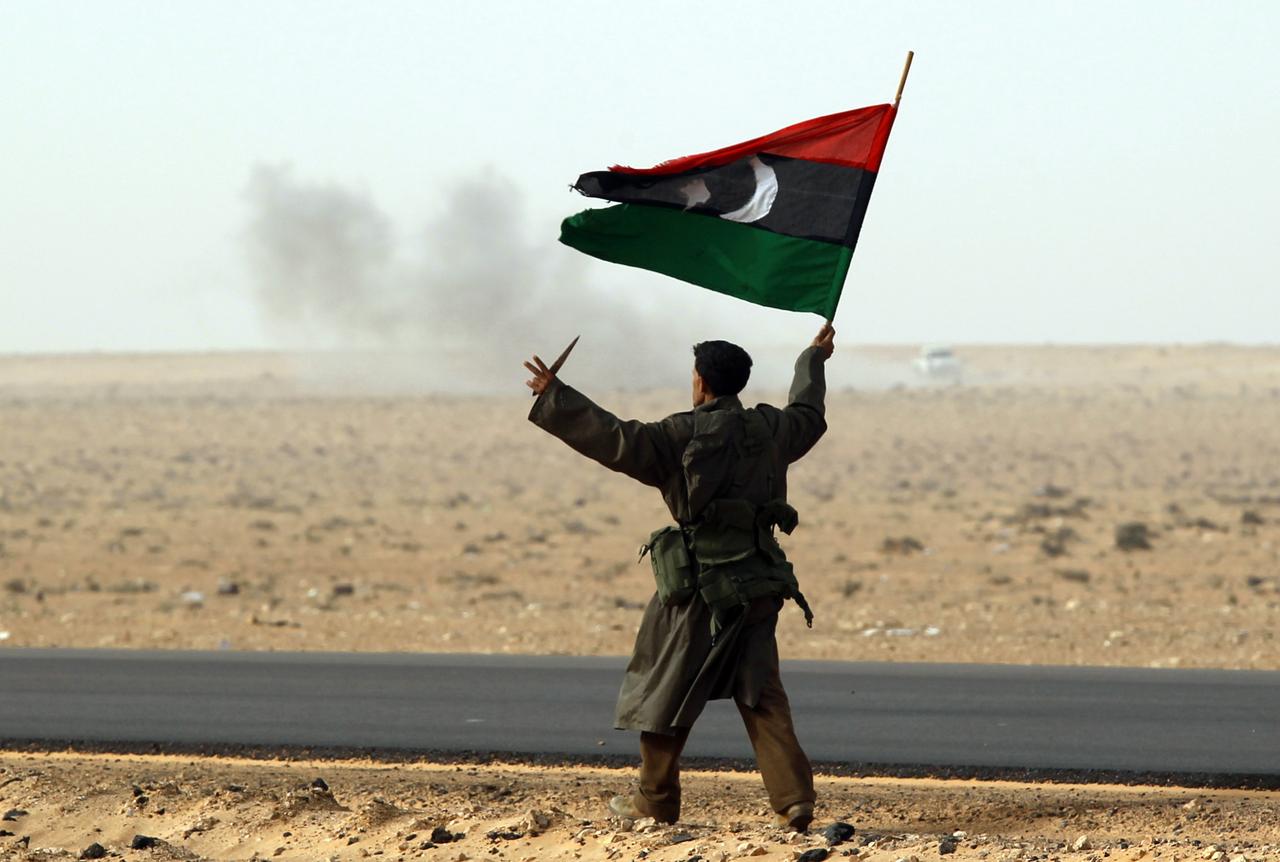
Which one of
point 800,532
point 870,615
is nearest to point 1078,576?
point 870,615

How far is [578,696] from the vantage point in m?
10.2

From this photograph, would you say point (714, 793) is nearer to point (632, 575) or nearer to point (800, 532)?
point (632, 575)

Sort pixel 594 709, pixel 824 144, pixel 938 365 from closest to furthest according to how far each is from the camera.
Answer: pixel 824 144 < pixel 594 709 < pixel 938 365

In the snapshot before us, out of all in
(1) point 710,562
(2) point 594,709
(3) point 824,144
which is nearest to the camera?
(1) point 710,562

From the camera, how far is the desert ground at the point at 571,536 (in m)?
14.9

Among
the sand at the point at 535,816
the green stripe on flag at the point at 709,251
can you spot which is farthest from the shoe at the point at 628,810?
the green stripe on flag at the point at 709,251

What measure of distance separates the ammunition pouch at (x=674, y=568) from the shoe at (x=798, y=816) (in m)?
0.82

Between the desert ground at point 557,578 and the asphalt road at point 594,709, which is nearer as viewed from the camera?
the desert ground at point 557,578

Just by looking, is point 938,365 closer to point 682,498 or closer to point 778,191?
point 778,191

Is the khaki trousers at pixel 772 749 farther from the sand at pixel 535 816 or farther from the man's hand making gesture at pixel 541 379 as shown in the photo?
the man's hand making gesture at pixel 541 379

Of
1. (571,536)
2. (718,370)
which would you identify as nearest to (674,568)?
(718,370)

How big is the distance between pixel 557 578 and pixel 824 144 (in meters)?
13.7

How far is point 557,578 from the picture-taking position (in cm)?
2009

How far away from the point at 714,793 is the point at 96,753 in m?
3.36
